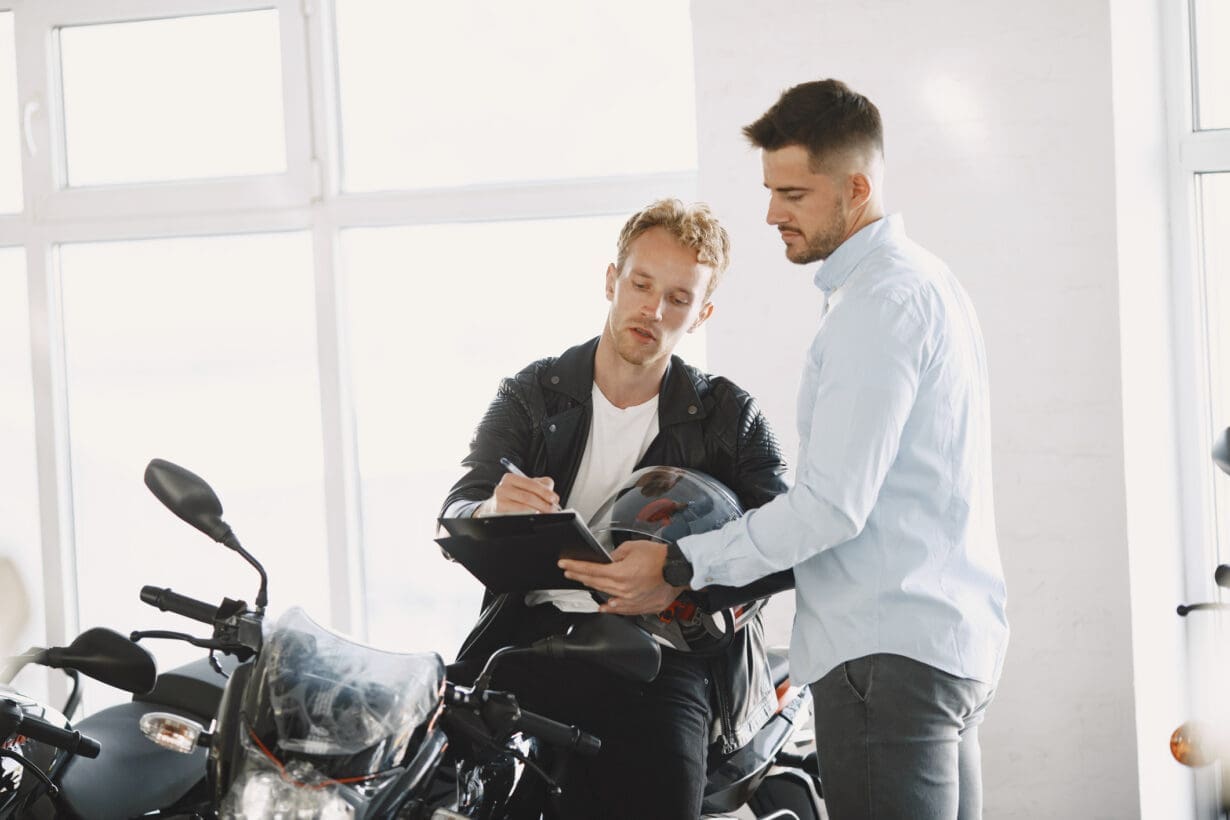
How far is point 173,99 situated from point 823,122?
2.38 m

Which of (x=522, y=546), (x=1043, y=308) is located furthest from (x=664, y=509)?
(x=1043, y=308)

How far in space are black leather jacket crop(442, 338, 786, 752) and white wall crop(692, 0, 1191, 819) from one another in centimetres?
87

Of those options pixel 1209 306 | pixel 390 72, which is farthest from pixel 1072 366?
pixel 390 72

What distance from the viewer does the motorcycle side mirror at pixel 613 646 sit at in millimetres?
1250

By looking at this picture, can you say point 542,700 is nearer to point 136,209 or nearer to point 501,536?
point 501,536

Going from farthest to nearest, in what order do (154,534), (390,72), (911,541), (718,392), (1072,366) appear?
(154,534) → (390,72) → (1072,366) → (718,392) → (911,541)

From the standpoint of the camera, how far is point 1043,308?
2.60m

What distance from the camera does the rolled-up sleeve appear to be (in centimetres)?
148

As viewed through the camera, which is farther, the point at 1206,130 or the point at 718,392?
the point at 1206,130

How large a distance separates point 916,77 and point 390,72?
139 cm

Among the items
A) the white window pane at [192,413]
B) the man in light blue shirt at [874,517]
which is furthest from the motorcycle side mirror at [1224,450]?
the white window pane at [192,413]

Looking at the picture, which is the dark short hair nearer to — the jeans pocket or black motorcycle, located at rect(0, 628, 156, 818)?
Result: the jeans pocket

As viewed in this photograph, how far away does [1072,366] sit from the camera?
2584 millimetres

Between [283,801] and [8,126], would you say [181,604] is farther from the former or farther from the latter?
[8,126]
